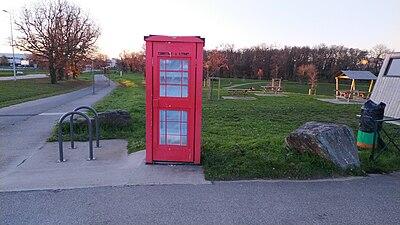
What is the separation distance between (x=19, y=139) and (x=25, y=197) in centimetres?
414

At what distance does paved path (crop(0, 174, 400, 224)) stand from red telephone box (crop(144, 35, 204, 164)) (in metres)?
1.07

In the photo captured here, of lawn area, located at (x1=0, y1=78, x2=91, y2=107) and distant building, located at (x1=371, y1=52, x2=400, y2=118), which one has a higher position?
distant building, located at (x1=371, y1=52, x2=400, y2=118)

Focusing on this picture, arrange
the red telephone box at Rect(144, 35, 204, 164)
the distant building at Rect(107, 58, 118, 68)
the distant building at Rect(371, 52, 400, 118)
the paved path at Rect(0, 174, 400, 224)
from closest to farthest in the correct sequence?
1. the paved path at Rect(0, 174, 400, 224)
2. the red telephone box at Rect(144, 35, 204, 164)
3. the distant building at Rect(371, 52, 400, 118)
4. the distant building at Rect(107, 58, 118, 68)

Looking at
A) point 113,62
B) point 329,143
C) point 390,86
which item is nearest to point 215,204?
point 329,143

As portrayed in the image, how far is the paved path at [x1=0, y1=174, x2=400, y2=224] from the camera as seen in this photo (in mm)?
3695

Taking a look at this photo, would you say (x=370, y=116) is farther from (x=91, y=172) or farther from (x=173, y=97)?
(x=91, y=172)

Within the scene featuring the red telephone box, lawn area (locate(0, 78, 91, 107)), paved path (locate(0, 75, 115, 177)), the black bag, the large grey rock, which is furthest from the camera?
lawn area (locate(0, 78, 91, 107))

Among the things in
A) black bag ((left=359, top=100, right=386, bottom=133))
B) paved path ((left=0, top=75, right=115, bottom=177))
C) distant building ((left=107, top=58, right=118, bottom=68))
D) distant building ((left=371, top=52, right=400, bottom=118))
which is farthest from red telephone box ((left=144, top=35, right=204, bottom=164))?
distant building ((left=107, top=58, right=118, bottom=68))

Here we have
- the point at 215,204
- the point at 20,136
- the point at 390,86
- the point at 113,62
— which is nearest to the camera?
the point at 215,204

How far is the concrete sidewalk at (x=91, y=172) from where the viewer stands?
4.78 metres

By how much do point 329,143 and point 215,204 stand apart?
2499 millimetres

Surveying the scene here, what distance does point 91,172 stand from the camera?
208 inches

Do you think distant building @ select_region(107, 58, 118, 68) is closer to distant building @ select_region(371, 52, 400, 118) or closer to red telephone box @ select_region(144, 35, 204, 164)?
distant building @ select_region(371, 52, 400, 118)

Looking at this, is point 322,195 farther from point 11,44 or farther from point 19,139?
point 11,44
